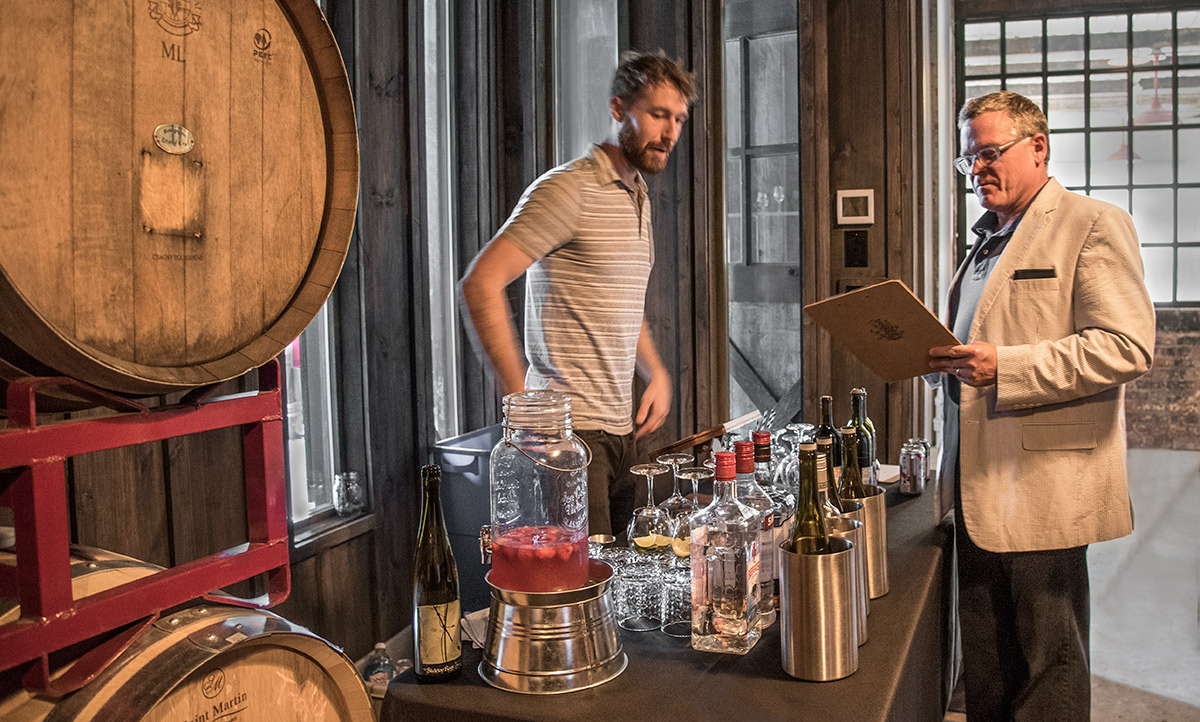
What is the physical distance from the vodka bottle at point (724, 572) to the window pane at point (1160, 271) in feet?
23.7

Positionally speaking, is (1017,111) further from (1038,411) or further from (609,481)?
(609,481)

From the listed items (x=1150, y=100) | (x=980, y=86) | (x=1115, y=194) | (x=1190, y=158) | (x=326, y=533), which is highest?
(x=980, y=86)

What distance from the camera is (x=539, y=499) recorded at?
5.00 ft

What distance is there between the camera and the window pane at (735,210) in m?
5.02

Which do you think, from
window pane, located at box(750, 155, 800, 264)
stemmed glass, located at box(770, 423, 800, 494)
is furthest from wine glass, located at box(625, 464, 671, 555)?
window pane, located at box(750, 155, 800, 264)

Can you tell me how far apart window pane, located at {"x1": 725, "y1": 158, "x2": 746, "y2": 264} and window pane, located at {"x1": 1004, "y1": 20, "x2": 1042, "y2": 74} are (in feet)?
10.9

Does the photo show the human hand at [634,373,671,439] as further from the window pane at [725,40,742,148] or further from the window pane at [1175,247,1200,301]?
the window pane at [1175,247,1200,301]

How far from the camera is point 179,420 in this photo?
1.03m

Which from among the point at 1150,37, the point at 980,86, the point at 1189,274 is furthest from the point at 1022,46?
the point at 1189,274

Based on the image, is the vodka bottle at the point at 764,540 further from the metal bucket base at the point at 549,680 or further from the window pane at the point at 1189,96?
the window pane at the point at 1189,96

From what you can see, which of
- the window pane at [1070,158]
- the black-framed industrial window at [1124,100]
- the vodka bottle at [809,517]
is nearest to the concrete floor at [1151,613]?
the vodka bottle at [809,517]

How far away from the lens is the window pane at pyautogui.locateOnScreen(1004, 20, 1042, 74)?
703cm

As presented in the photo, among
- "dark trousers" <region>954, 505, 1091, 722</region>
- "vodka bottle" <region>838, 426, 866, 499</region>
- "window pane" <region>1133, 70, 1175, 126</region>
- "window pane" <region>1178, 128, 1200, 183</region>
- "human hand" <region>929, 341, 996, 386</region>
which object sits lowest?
"dark trousers" <region>954, 505, 1091, 722</region>

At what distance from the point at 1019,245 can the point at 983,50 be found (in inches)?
224
